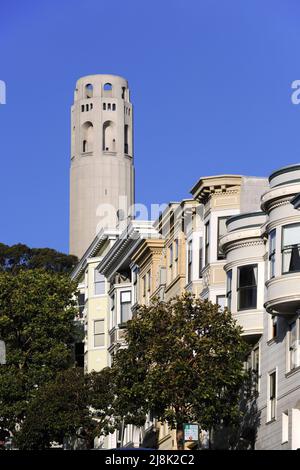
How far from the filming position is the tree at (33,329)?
86.6 m

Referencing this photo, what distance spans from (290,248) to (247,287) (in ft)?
17.1

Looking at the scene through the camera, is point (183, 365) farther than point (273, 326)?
No

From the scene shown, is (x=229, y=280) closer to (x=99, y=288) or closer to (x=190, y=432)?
(x=190, y=432)

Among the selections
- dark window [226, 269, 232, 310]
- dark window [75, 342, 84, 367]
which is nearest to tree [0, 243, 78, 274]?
dark window [75, 342, 84, 367]

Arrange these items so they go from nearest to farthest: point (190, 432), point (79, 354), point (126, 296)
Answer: point (190, 432), point (126, 296), point (79, 354)

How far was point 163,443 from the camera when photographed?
6725cm

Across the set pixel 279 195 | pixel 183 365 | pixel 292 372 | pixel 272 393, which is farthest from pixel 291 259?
pixel 272 393

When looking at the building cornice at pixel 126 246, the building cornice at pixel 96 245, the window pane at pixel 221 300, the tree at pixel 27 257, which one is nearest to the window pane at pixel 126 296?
the building cornice at pixel 126 246

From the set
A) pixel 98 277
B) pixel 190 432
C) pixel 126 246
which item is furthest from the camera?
pixel 98 277

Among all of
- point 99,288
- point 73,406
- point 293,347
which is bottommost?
point 73,406

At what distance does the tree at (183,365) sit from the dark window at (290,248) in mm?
3208

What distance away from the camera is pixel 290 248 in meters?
50.9
